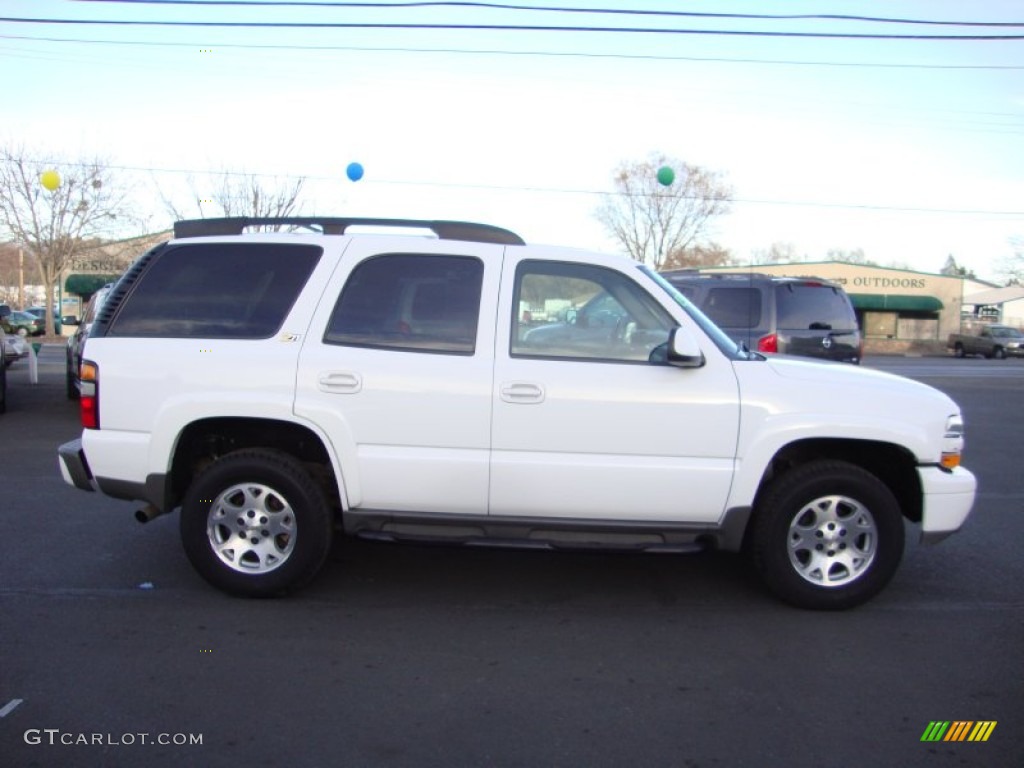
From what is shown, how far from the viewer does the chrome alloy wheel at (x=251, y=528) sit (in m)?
4.67

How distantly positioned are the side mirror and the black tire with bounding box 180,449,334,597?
6.57 ft

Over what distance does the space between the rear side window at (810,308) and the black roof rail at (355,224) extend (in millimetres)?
5798

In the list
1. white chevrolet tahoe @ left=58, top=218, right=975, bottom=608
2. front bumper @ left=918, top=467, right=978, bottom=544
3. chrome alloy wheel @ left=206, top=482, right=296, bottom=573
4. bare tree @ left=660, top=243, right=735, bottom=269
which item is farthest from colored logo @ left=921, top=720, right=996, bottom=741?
bare tree @ left=660, top=243, right=735, bottom=269

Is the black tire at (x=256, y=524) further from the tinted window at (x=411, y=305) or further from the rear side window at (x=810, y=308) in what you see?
the rear side window at (x=810, y=308)

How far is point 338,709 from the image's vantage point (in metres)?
3.57

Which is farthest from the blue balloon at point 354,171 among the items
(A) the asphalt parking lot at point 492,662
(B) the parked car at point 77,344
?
(A) the asphalt parking lot at point 492,662

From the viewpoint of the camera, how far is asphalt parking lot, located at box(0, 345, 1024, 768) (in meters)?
3.32

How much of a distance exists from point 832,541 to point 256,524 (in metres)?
3.10

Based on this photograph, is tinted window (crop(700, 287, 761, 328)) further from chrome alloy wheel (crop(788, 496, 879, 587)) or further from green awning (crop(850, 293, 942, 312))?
green awning (crop(850, 293, 942, 312))

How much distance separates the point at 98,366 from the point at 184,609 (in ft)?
4.54

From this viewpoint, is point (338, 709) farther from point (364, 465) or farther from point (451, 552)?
point (451, 552)

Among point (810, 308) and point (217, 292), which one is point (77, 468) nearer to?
point (217, 292)

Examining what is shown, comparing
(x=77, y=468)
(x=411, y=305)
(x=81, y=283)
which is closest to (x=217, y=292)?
(x=411, y=305)

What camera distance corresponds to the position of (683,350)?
4434 mm
